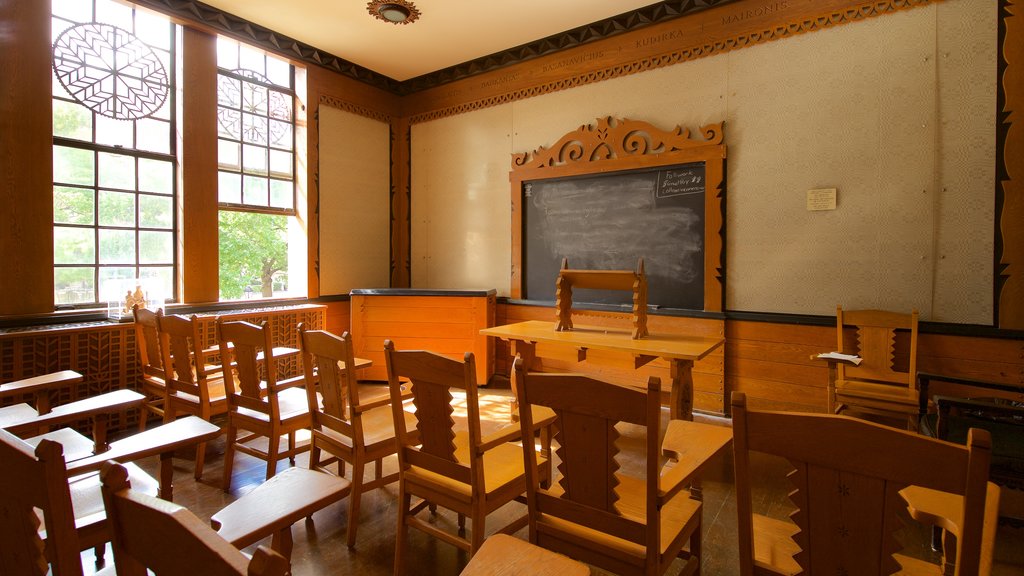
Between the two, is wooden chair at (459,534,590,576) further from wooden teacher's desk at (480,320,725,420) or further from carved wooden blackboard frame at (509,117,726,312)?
carved wooden blackboard frame at (509,117,726,312)

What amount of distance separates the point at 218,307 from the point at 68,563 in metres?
4.12

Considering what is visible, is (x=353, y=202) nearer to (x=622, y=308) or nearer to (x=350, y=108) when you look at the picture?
(x=350, y=108)

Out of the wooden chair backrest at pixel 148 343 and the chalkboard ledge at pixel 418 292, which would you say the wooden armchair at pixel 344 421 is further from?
the chalkboard ledge at pixel 418 292

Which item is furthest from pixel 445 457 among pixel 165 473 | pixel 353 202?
pixel 353 202

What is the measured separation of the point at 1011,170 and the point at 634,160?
252 centimetres

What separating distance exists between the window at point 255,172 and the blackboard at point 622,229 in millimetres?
2579

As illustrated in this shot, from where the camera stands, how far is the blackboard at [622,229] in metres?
4.39

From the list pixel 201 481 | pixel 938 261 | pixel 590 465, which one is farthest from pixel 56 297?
pixel 938 261

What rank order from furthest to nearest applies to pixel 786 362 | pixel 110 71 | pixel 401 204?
1. pixel 401 204
2. pixel 110 71
3. pixel 786 362

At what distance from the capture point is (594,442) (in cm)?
139

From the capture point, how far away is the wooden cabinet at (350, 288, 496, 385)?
204 inches

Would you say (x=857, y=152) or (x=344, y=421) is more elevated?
(x=857, y=152)

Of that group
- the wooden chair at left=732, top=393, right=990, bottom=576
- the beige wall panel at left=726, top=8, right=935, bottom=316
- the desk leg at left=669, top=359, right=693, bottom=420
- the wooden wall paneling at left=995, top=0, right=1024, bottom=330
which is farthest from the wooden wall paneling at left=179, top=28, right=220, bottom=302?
the wooden wall paneling at left=995, top=0, right=1024, bottom=330

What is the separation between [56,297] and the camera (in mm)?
3887
